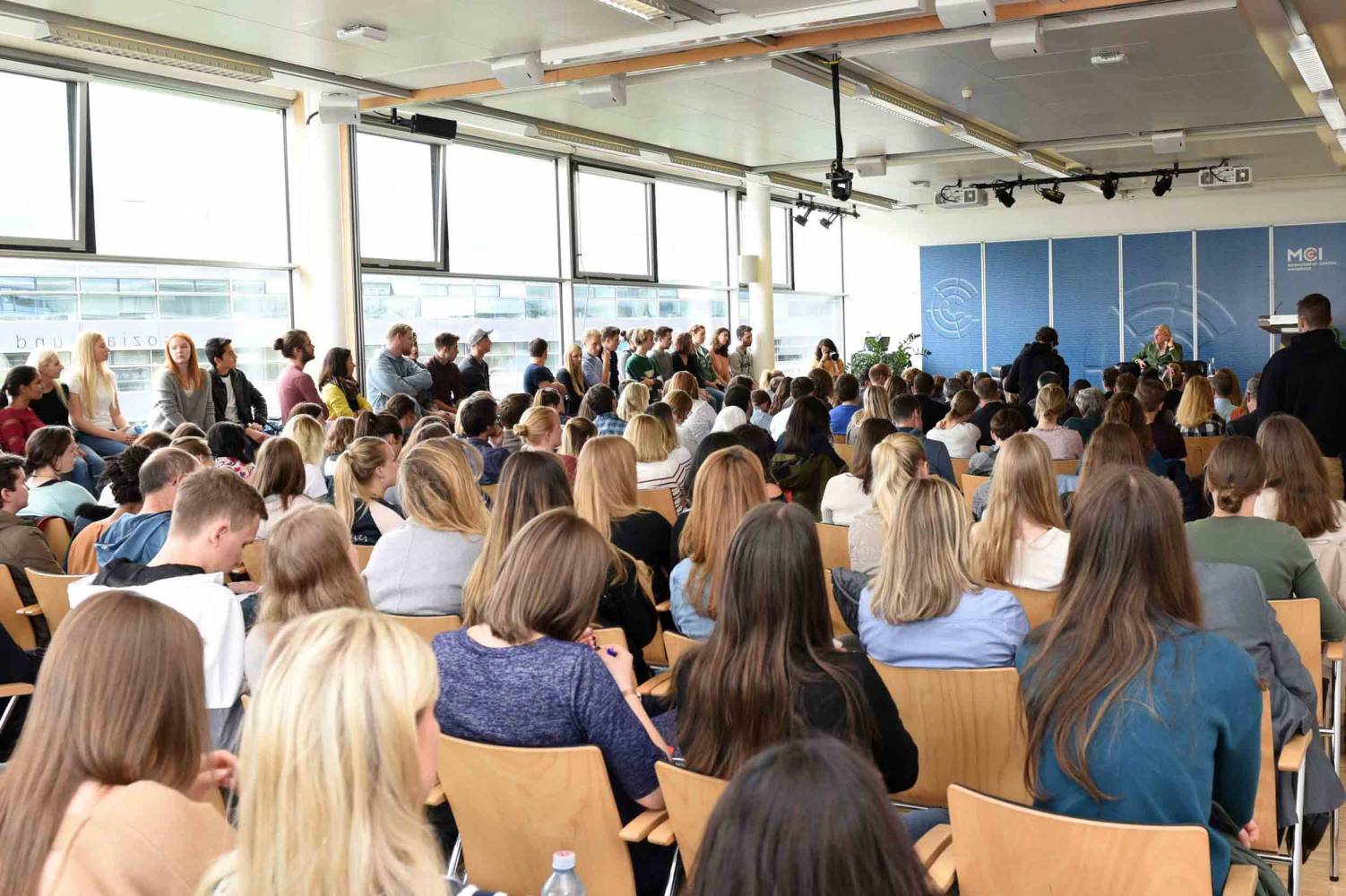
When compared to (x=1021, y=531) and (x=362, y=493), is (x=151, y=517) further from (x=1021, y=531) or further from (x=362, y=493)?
(x=1021, y=531)

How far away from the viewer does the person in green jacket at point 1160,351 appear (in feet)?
52.5

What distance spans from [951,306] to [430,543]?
56.1ft

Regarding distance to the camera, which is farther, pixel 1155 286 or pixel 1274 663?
pixel 1155 286

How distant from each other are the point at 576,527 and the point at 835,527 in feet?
8.35

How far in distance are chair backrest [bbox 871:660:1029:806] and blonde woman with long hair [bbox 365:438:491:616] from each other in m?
1.54

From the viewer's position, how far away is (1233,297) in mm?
17781

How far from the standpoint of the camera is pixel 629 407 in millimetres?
7930

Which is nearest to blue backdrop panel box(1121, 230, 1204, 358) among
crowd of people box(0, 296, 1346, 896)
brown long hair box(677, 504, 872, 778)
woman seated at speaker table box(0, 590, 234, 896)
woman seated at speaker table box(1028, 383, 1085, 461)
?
woman seated at speaker table box(1028, 383, 1085, 461)

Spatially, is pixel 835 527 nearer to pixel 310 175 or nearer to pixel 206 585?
pixel 206 585

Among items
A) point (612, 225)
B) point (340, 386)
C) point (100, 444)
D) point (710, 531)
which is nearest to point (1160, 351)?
point (612, 225)

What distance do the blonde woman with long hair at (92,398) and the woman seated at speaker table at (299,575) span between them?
17.8 feet

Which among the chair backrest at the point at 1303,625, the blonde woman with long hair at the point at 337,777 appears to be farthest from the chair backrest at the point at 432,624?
the chair backrest at the point at 1303,625

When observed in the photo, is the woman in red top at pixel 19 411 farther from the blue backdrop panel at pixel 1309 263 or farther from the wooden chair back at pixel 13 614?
the blue backdrop panel at pixel 1309 263

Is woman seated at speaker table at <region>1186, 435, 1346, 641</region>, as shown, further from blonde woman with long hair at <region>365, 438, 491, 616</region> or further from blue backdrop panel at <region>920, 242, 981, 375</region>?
blue backdrop panel at <region>920, 242, 981, 375</region>
